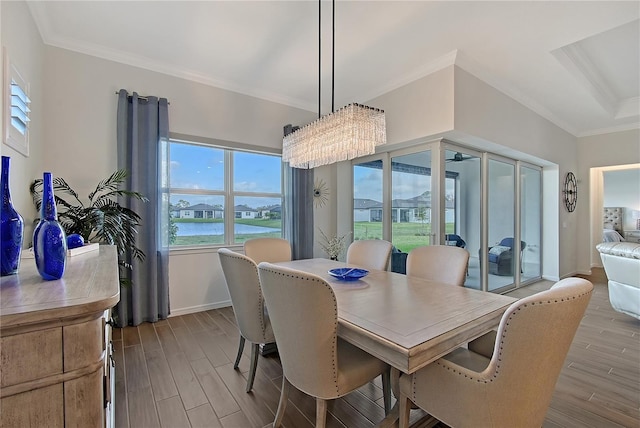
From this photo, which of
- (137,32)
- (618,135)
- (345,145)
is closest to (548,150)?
(618,135)

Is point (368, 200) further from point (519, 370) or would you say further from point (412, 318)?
point (519, 370)

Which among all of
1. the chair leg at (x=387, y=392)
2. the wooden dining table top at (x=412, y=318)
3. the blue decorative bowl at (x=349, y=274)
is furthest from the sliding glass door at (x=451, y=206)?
the chair leg at (x=387, y=392)

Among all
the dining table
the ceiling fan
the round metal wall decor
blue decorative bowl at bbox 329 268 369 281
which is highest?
the ceiling fan

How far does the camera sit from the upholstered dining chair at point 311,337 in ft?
4.03

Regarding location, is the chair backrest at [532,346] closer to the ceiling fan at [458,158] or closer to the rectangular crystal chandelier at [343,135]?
the rectangular crystal chandelier at [343,135]

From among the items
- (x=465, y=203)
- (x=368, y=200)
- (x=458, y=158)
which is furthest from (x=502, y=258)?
(x=368, y=200)

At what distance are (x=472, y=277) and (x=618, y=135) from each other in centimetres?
421

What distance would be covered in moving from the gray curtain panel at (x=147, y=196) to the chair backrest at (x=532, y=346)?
3.22m

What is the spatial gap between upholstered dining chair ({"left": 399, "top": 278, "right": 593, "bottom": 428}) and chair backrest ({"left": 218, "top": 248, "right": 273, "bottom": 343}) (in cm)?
109

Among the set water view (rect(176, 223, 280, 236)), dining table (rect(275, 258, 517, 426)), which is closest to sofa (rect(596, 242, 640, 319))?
dining table (rect(275, 258, 517, 426))

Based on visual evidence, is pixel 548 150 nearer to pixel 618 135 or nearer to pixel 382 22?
pixel 618 135

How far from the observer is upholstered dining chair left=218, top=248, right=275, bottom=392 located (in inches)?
71.2

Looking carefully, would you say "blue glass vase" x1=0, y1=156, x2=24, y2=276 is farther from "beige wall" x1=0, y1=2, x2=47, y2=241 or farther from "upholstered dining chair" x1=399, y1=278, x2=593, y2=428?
"upholstered dining chair" x1=399, y1=278, x2=593, y2=428

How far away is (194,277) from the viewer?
355 centimetres
